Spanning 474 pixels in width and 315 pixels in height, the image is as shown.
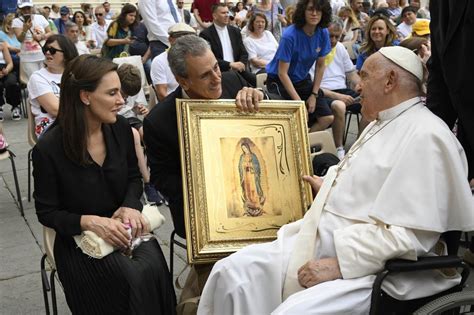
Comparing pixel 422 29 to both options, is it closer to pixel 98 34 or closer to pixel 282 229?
pixel 282 229

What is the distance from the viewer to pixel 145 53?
868cm

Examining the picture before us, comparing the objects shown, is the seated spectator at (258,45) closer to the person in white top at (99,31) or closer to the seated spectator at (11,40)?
the seated spectator at (11,40)

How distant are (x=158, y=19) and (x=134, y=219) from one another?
5.30 metres

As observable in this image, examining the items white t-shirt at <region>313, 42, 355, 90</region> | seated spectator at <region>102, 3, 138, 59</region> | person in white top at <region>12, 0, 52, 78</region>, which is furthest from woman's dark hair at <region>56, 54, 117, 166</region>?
person in white top at <region>12, 0, 52, 78</region>

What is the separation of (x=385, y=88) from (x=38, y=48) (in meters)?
7.76

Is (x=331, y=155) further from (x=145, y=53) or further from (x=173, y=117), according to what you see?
(x=145, y=53)

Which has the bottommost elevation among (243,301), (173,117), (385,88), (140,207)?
(243,301)

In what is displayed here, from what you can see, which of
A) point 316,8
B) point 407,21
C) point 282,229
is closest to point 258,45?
point 407,21

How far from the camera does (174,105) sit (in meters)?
3.07

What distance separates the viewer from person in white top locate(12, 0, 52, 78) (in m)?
8.96

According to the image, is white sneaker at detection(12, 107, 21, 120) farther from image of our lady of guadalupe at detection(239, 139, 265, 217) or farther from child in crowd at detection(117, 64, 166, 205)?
image of our lady of guadalupe at detection(239, 139, 265, 217)

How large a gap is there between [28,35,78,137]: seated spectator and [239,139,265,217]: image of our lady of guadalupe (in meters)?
2.57

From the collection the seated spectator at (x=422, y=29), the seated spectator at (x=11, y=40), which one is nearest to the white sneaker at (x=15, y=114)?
the seated spectator at (x=11, y=40)

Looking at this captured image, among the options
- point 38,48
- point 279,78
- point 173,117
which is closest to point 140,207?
point 173,117
